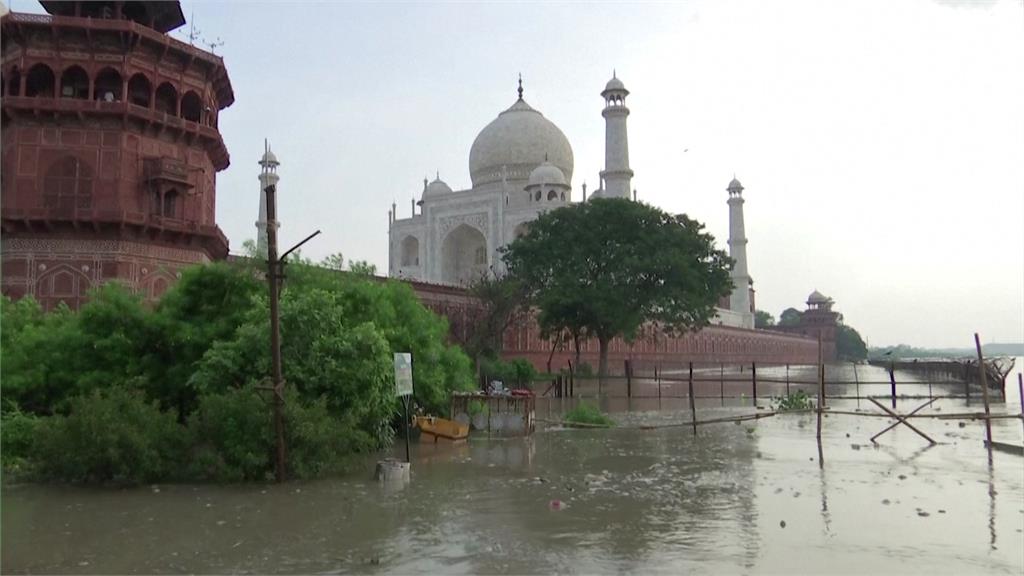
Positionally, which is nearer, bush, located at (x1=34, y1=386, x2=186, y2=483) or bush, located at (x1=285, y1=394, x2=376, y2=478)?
bush, located at (x1=34, y1=386, x2=186, y2=483)

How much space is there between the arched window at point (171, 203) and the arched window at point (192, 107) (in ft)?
7.43

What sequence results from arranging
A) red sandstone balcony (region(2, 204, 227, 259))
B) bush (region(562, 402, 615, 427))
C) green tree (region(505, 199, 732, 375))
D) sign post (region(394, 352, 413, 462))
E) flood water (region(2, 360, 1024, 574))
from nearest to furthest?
flood water (region(2, 360, 1024, 574)) < sign post (region(394, 352, 413, 462)) < bush (region(562, 402, 615, 427)) < red sandstone balcony (region(2, 204, 227, 259)) < green tree (region(505, 199, 732, 375))

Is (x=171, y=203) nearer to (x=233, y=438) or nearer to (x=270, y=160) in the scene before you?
(x=233, y=438)

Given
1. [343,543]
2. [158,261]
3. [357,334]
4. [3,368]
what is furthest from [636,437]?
[158,261]

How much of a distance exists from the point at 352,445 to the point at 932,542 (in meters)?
6.66

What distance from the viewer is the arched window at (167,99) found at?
20.7 m

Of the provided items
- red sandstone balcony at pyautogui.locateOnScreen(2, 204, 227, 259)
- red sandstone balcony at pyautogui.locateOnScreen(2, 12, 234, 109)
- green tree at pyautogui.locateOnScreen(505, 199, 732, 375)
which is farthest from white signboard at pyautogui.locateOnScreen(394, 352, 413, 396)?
green tree at pyautogui.locateOnScreen(505, 199, 732, 375)

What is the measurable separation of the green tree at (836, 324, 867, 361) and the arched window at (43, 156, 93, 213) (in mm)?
85447

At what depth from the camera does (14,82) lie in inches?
764

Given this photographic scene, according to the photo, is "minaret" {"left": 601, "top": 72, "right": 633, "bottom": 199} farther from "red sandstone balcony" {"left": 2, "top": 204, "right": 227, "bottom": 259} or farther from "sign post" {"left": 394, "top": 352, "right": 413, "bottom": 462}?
"sign post" {"left": 394, "top": 352, "right": 413, "bottom": 462}

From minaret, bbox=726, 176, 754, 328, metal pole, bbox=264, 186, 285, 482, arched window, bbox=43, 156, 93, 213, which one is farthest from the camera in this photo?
minaret, bbox=726, 176, 754, 328

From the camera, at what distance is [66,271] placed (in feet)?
62.2

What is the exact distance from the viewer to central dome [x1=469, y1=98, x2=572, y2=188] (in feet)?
162

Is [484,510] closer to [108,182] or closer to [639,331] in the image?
[108,182]
